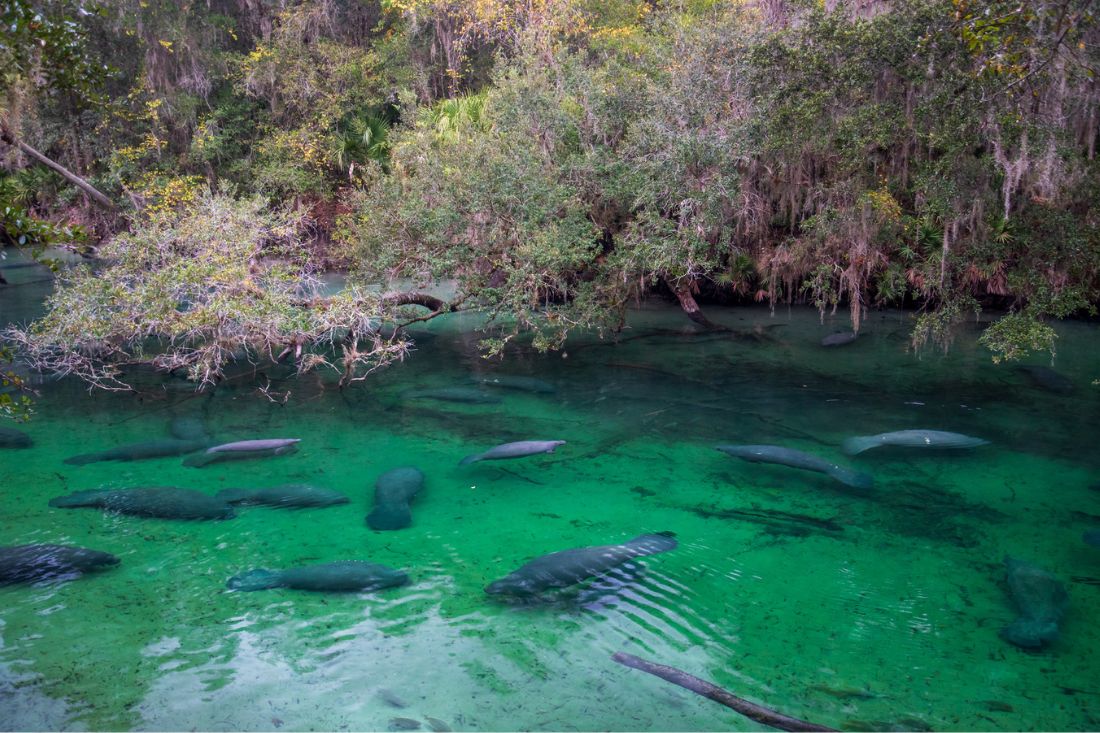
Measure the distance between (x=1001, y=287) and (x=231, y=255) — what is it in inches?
508

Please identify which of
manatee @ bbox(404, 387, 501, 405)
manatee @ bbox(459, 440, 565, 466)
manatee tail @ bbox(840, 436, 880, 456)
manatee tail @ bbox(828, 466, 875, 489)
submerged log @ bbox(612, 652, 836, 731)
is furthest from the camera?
manatee @ bbox(404, 387, 501, 405)

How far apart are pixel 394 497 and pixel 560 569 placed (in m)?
2.36

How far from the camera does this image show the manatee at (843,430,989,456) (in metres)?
8.79

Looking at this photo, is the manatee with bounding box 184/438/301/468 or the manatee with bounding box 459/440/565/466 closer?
the manatee with bounding box 459/440/565/466

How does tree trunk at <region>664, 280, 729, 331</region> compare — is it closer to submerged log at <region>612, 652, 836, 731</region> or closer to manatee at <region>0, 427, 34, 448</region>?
submerged log at <region>612, 652, 836, 731</region>

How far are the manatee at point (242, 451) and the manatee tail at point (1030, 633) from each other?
7.54 metres

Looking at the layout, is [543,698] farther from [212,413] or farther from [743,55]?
[743,55]

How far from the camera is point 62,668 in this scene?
513 cm

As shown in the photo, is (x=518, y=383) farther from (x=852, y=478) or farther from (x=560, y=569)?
(x=560, y=569)

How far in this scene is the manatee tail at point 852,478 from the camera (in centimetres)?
806

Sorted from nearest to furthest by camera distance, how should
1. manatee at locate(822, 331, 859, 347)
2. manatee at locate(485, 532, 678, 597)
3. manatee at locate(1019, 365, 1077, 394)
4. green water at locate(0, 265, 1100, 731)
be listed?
green water at locate(0, 265, 1100, 731), manatee at locate(485, 532, 678, 597), manatee at locate(1019, 365, 1077, 394), manatee at locate(822, 331, 859, 347)

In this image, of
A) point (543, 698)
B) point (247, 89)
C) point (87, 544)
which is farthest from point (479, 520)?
point (247, 89)

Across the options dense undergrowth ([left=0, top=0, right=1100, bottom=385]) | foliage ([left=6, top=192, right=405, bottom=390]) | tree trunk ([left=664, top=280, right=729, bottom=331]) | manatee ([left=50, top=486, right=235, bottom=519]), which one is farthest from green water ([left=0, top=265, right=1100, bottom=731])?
tree trunk ([left=664, top=280, right=729, bottom=331])

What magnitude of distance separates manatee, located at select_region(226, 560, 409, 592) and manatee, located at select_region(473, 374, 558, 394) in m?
5.83
